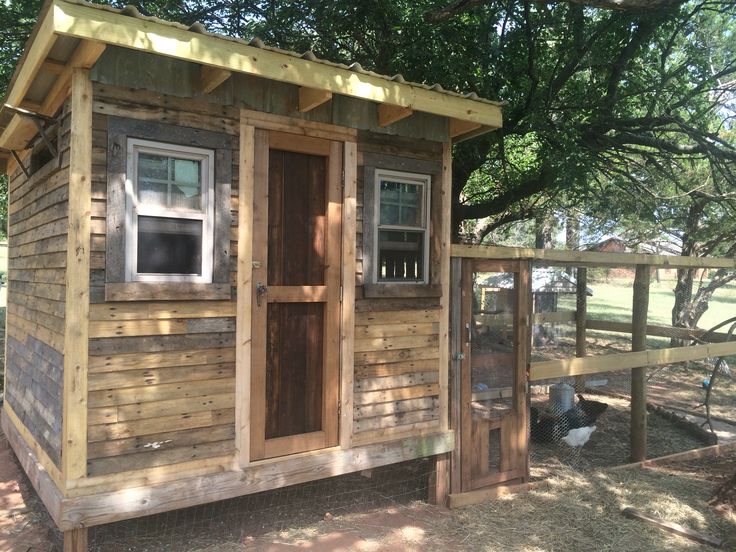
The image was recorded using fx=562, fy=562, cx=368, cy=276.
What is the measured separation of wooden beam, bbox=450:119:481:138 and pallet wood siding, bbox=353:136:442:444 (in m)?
0.23

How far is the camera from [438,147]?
480 cm

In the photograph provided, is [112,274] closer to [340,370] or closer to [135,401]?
[135,401]

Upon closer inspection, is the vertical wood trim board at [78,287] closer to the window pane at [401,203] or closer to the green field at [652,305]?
the window pane at [401,203]

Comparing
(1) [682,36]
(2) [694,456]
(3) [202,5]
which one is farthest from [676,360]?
(3) [202,5]

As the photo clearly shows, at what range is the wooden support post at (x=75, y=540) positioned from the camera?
3359 millimetres

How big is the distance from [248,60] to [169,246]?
1.26m

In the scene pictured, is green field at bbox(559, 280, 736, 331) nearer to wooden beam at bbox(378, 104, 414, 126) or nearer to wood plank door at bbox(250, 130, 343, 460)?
wooden beam at bbox(378, 104, 414, 126)

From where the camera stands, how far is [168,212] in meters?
3.58

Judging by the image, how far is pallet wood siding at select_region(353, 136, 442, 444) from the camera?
4391mm

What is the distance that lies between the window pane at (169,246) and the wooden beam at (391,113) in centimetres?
164

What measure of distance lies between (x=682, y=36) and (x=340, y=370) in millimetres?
7122

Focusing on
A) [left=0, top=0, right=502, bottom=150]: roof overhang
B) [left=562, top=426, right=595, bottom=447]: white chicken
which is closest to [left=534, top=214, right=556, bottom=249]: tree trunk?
[left=562, top=426, right=595, bottom=447]: white chicken

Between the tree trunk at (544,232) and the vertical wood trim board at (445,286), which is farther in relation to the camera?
the tree trunk at (544,232)

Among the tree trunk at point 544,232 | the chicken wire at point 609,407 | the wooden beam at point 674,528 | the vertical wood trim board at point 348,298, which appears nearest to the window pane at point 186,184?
the vertical wood trim board at point 348,298
